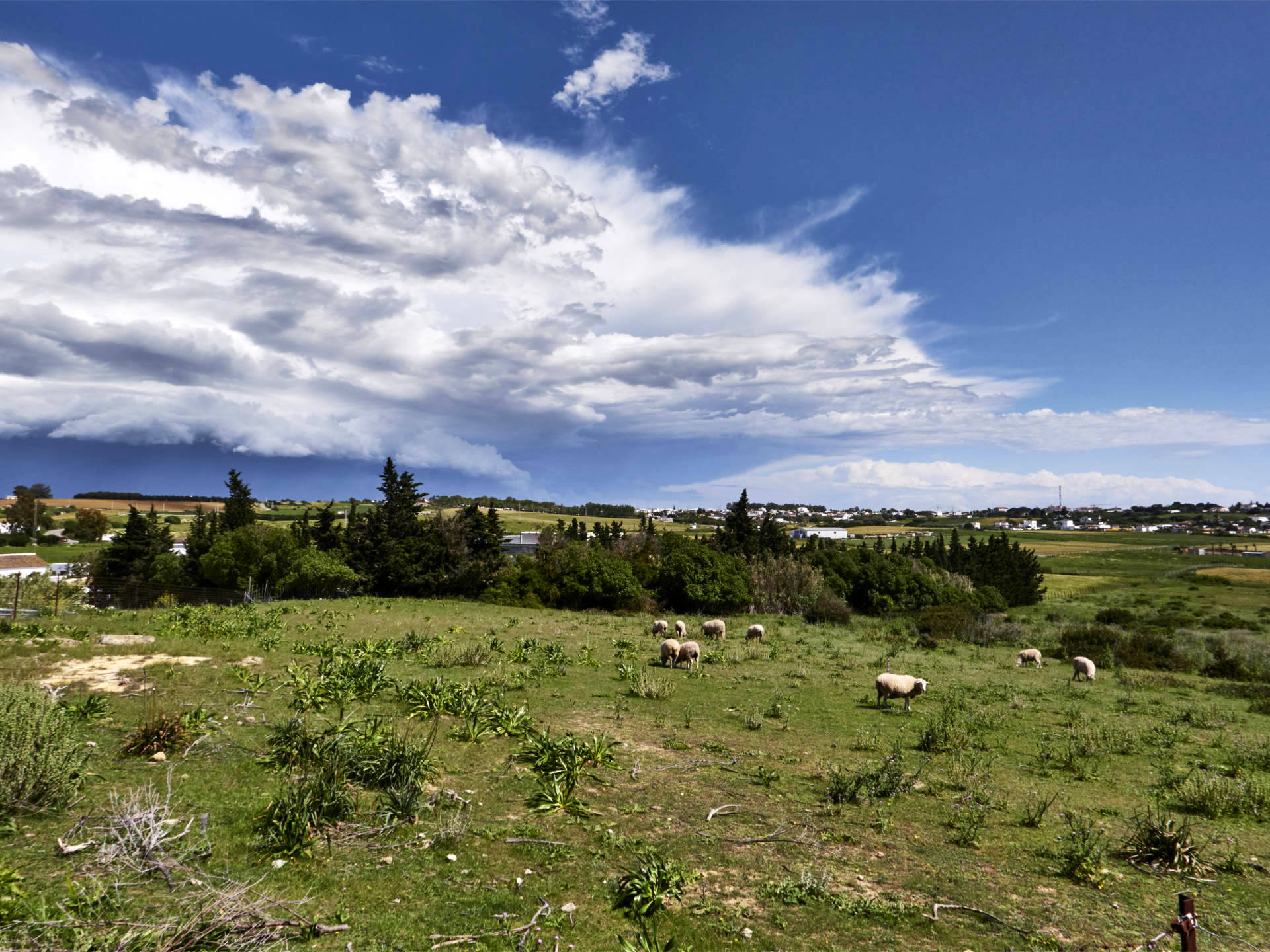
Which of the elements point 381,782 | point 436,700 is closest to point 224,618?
point 436,700

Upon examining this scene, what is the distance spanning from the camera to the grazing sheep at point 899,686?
56.7 ft

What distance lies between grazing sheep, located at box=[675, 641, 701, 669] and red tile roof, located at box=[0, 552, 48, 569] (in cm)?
9774

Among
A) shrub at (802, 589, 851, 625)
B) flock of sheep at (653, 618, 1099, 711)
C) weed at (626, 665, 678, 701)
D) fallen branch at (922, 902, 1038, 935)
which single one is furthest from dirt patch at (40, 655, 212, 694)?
shrub at (802, 589, 851, 625)

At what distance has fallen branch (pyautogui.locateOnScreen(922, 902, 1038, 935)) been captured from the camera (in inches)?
252

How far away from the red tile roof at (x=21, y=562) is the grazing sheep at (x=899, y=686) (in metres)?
105

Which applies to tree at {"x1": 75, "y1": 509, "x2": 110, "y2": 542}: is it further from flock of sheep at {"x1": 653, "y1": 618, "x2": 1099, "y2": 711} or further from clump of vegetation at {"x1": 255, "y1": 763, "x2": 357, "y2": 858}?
clump of vegetation at {"x1": 255, "y1": 763, "x2": 357, "y2": 858}

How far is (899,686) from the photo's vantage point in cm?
1730

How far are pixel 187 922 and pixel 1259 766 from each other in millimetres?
20023

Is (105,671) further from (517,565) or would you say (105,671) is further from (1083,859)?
(517,565)

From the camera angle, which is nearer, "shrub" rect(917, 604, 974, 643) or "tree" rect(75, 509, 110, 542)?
"shrub" rect(917, 604, 974, 643)

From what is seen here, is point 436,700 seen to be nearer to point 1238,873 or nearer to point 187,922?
point 187,922

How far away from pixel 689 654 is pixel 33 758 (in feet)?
57.1

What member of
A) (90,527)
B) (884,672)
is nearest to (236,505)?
(884,672)

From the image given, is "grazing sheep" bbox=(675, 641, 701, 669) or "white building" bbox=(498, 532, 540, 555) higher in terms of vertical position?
"grazing sheep" bbox=(675, 641, 701, 669)
